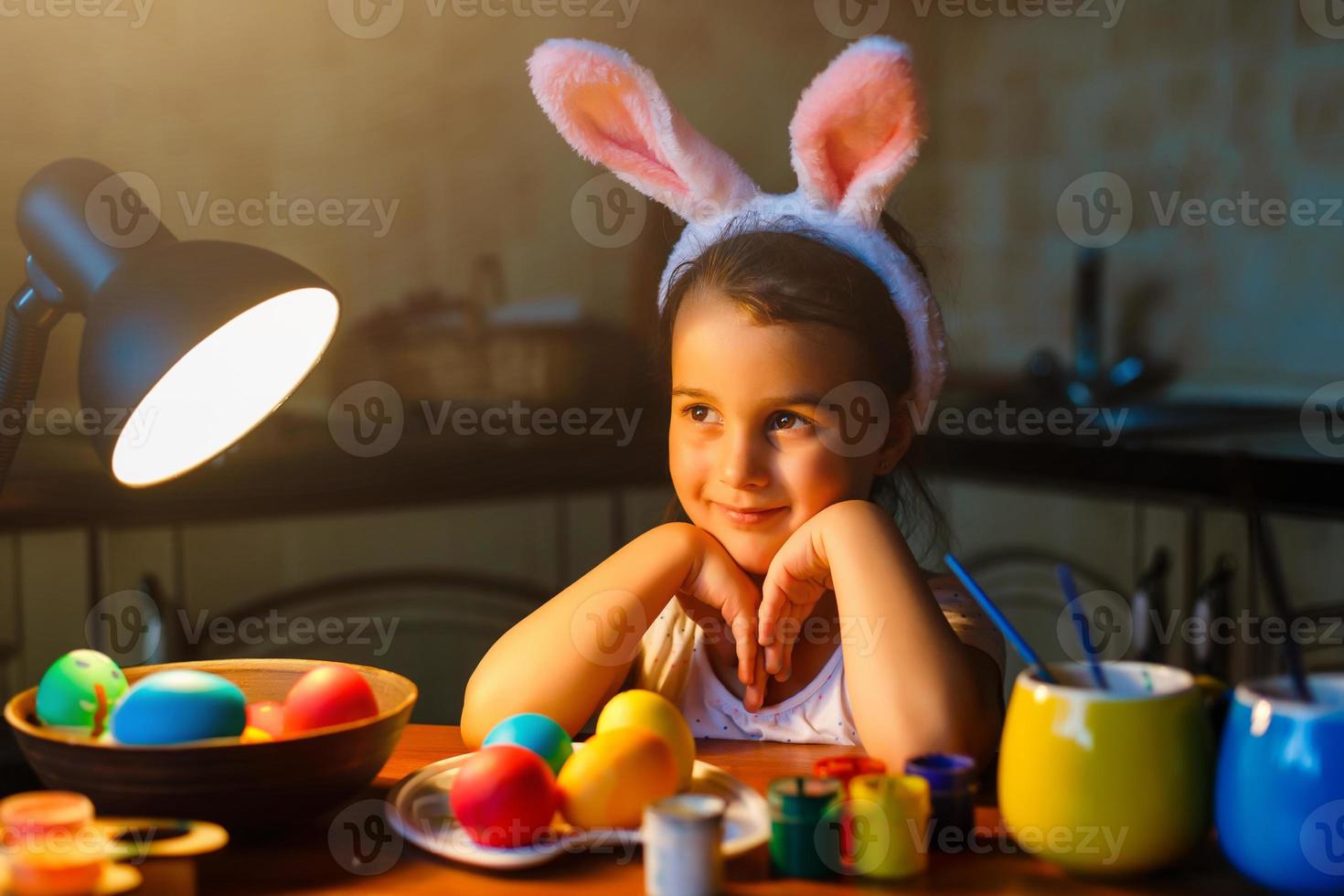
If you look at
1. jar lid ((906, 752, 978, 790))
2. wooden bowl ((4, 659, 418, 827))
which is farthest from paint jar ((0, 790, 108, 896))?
jar lid ((906, 752, 978, 790))

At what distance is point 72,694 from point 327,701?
0.16 meters

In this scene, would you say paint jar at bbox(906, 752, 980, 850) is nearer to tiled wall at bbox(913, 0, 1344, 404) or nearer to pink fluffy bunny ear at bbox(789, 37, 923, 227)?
pink fluffy bunny ear at bbox(789, 37, 923, 227)

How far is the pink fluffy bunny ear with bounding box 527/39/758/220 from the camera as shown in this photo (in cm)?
109

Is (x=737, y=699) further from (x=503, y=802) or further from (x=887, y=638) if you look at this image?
(x=503, y=802)

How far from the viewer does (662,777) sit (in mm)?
775

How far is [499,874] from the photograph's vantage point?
72 centimetres

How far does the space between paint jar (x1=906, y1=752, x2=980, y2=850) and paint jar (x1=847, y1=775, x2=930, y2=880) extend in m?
0.04

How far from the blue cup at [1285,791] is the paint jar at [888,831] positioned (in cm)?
16

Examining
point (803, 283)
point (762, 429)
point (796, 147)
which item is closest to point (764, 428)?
point (762, 429)

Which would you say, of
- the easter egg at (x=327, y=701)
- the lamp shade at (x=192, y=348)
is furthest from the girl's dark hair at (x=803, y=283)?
the easter egg at (x=327, y=701)

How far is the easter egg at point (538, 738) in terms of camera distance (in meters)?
0.82

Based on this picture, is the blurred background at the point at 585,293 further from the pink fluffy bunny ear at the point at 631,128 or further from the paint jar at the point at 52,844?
the paint jar at the point at 52,844

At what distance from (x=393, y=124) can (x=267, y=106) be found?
28 cm

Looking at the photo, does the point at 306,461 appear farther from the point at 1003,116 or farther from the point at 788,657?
the point at 1003,116
